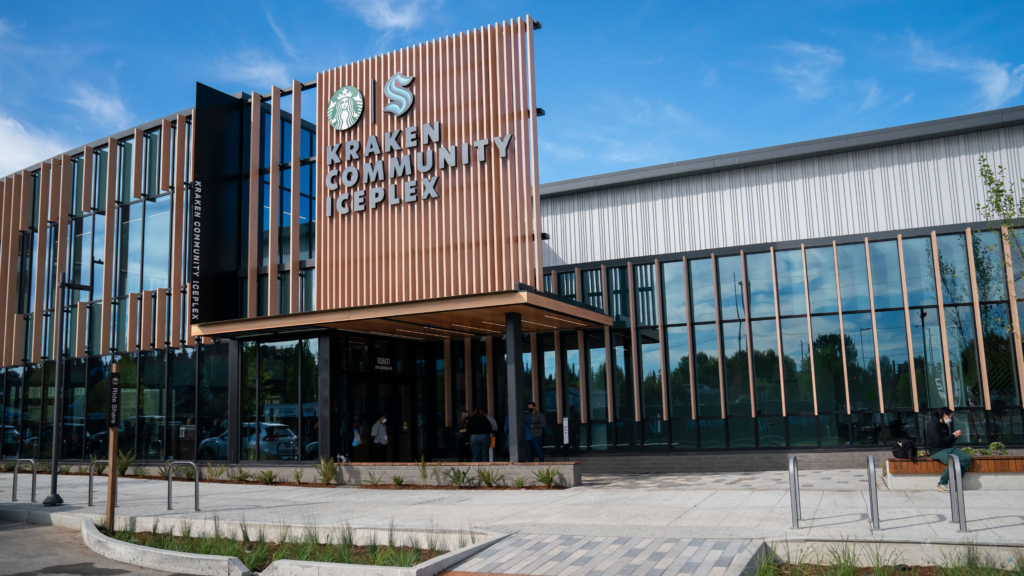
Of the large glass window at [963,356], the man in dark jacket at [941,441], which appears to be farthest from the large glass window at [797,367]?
the man in dark jacket at [941,441]

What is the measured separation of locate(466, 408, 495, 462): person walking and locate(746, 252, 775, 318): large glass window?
824cm

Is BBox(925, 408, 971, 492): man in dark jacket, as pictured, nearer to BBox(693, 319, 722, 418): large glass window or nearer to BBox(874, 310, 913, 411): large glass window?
BBox(874, 310, 913, 411): large glass window

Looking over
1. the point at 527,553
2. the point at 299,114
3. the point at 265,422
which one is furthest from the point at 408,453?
the point at 527,553

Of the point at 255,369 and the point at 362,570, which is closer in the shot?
the point at 362,570

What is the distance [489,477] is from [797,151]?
1291cm

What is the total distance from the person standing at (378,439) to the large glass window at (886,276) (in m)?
13.2

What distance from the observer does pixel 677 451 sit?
70.3ft

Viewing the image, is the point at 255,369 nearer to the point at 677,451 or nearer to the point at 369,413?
the point at 369,413

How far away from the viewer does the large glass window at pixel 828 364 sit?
20219 mm

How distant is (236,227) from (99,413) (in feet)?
25.8

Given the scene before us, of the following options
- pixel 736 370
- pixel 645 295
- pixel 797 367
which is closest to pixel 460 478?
pixel 645 295

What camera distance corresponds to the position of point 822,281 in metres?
20.8

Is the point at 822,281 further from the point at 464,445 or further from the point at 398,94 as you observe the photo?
the point at 398,94

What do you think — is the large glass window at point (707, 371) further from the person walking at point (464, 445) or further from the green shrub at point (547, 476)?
the green shrub at point (547, 476)
